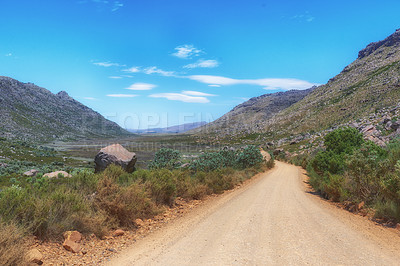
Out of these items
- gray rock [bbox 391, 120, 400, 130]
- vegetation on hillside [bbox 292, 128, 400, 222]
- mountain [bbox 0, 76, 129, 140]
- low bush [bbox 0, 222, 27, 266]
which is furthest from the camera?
mountain [bbox 0, 76, 129, 140]

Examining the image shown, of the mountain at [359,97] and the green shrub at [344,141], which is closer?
the green shrub at [344,141]

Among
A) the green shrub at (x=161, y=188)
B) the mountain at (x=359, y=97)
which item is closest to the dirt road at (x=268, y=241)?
the green shrub at (x=161, y=188)

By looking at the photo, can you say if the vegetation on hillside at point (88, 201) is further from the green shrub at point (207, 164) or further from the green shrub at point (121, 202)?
the green shrub at point (207, 164)

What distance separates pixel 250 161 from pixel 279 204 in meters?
14.7

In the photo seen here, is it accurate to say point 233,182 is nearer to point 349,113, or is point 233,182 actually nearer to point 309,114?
point 349,113

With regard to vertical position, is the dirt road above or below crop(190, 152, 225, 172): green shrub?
below

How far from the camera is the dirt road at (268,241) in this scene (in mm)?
4930

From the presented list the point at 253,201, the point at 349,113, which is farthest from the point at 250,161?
the point at 349,113

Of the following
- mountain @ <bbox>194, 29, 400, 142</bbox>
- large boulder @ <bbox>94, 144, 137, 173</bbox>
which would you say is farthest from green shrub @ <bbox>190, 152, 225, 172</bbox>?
mountain @ <bbox>194, 29, 400, 142</bbox>

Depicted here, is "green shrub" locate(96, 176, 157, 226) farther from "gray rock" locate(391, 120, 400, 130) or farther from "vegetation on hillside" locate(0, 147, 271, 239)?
"gray rock" locate(391, 120, 400, 130)

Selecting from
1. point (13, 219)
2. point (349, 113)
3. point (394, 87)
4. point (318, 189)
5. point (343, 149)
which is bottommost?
point (318, 189)

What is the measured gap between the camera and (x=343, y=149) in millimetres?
15945

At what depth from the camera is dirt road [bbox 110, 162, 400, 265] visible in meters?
4.93

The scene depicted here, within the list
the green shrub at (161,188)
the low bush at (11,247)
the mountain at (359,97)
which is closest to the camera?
the low bush at (11,247)
